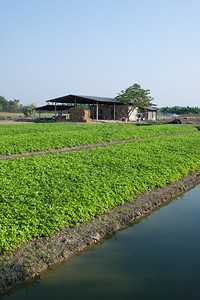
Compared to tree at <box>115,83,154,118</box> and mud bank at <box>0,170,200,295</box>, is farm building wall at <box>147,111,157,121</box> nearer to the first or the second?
tree at <box>115,83,154,118</box>

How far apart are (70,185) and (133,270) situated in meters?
3.02

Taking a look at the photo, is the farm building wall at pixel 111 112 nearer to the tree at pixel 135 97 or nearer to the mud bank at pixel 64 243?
the tree at pixel 135 97

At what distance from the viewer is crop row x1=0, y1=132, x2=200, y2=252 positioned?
5.39m

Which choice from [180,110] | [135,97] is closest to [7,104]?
[180,110]

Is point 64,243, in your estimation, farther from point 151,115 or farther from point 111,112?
point 151,115

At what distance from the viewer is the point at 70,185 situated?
727cm

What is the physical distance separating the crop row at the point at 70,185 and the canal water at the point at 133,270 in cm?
86

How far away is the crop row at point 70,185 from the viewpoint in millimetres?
5391

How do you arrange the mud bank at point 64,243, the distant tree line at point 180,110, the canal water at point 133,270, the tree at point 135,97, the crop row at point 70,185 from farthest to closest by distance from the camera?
the distant tree line at point 180,110 → the tree at point 135,97 → the crop row at point 70,185 → the mud bank at point 64,243 → the canal water at point 133,270

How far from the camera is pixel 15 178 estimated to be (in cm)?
759

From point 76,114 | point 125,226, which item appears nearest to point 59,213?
point 125,226

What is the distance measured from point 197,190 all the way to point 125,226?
4.38 meters

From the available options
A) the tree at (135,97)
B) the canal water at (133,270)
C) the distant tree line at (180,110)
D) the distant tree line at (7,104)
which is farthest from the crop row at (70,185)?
the distant tree line at (7,104)

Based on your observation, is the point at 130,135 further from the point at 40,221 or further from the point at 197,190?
the point at 40,221
